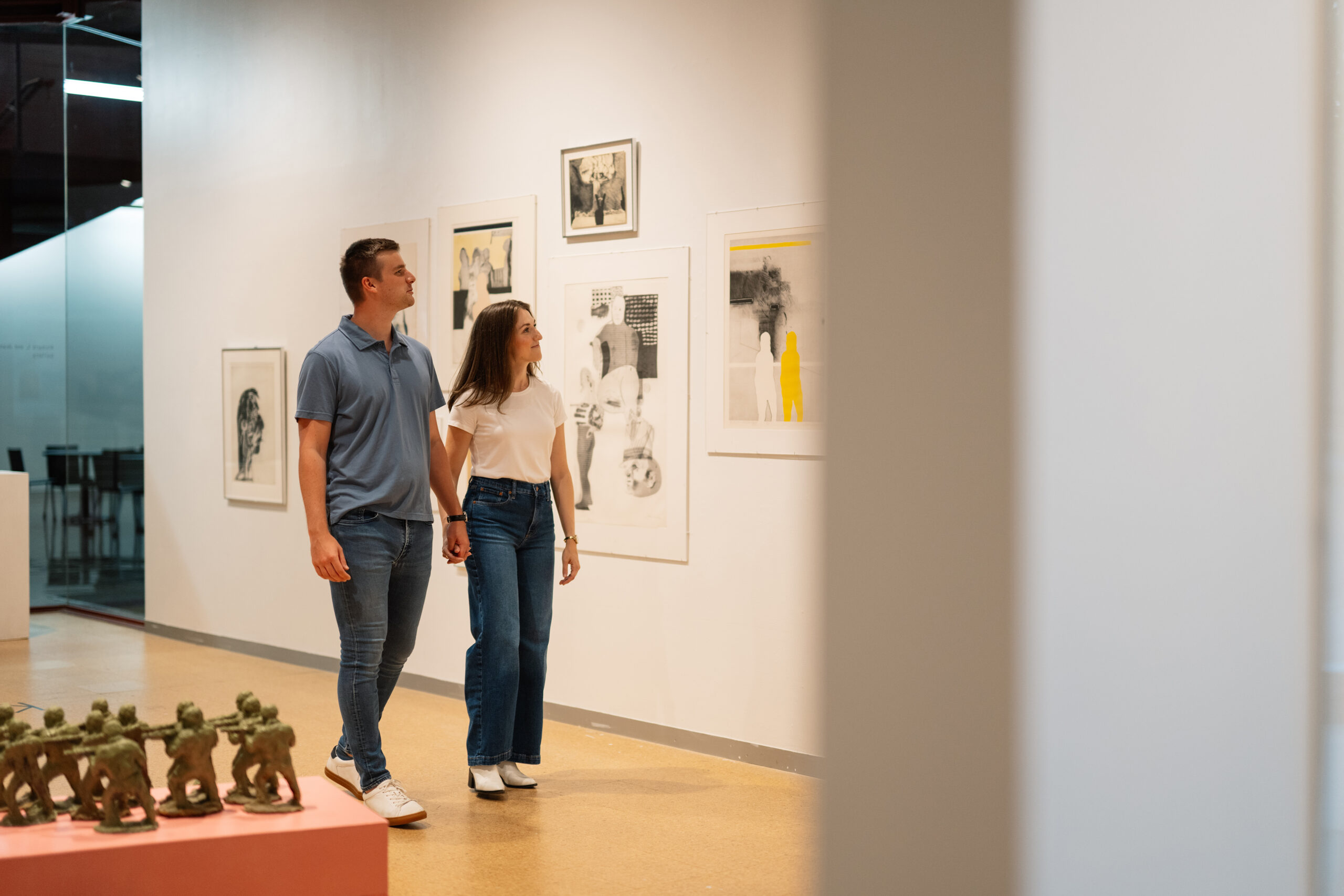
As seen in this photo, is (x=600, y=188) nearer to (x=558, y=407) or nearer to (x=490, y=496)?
(x=558, y=407)

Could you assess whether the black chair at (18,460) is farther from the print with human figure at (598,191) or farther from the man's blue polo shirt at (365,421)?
the man's blue polo shirt at (365,421)

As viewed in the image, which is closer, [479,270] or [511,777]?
[511,777]

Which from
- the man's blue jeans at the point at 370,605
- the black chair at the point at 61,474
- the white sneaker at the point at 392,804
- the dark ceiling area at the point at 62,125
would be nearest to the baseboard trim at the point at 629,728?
the white sneaker at the point at 392,804

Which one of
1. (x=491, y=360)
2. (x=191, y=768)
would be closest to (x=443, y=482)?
(x=491, y=360)

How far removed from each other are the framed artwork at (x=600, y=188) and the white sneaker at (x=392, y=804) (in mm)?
2991

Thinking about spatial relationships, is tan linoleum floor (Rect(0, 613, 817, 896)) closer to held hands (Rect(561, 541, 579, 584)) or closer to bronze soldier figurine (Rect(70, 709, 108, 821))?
held hands (Rect(561, 541, 579, 584))

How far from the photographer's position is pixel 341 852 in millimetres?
2941

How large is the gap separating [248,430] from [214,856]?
6.09 metres

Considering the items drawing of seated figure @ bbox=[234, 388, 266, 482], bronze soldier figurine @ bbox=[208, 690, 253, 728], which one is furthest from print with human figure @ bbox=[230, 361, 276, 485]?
bronze soldier figurine @ bbox=[208, 690, 253, 728]

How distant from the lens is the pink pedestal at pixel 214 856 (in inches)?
105

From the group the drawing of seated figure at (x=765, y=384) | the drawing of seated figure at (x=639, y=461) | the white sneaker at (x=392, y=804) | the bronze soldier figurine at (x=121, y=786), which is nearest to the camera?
the bronze soldier figurine at (x=121, y=786)

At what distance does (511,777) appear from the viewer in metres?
4.93

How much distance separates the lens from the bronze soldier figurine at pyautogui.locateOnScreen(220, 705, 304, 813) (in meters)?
3.03

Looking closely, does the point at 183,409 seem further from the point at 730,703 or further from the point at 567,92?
the point at 730,703
